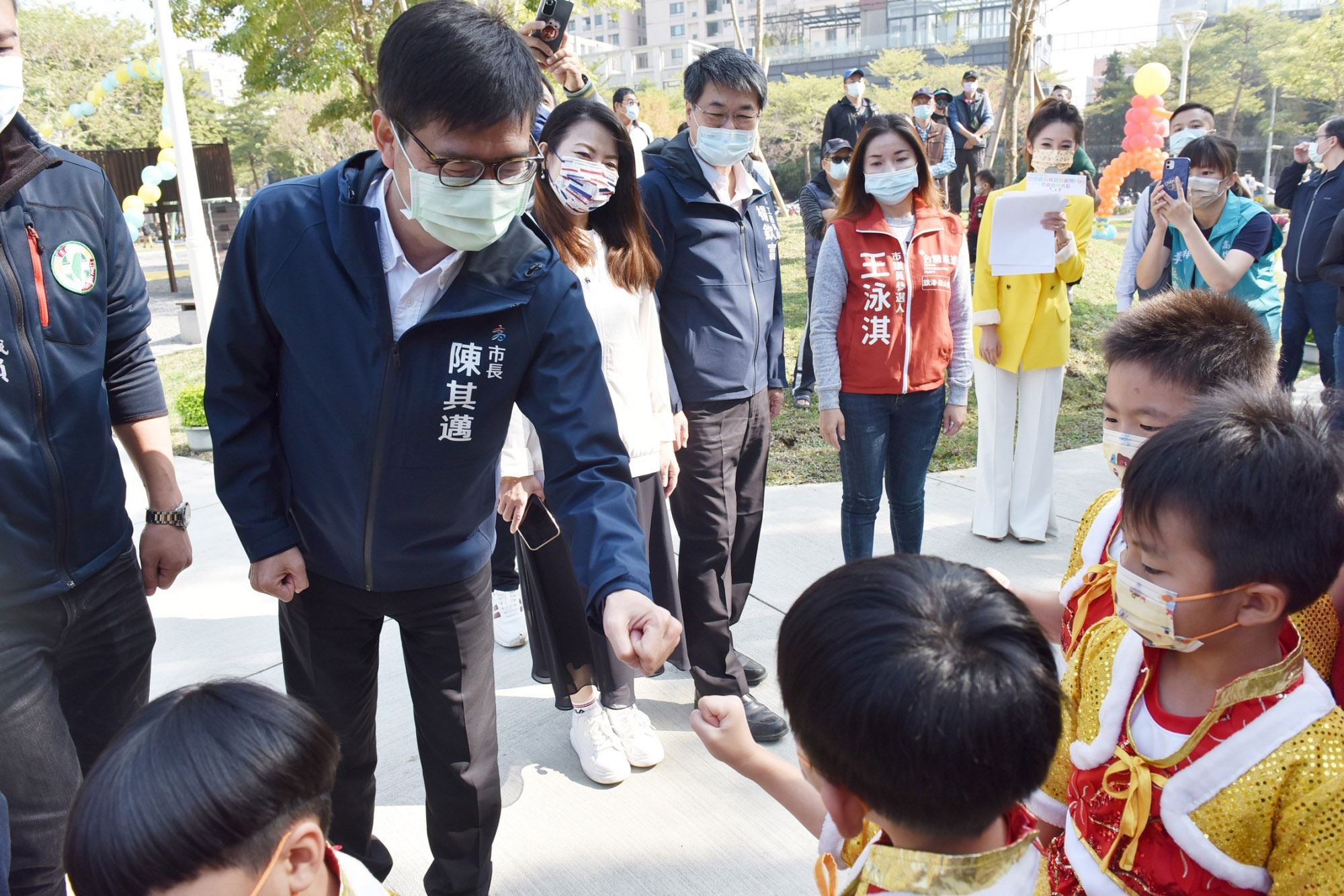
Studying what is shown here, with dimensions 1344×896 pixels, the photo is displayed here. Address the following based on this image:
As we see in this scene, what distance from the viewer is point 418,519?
6.20 ft

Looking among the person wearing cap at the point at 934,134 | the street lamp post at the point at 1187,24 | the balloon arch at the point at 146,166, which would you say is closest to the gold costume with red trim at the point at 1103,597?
the person wearing cap at the point at 934,134

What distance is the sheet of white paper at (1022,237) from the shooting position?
4.01m

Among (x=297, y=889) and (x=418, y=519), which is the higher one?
(x=418, y=519)

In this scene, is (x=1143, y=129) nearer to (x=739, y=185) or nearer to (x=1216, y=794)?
(x=739, y=185)

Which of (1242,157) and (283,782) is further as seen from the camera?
(1242,157)

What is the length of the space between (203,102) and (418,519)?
124 ft

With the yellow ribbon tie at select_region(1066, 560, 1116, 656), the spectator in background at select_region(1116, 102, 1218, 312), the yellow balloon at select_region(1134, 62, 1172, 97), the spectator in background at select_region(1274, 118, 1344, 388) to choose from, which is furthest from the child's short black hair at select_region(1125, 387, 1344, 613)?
the yellow balloon at select_region(1134, 62, 1172, 97)

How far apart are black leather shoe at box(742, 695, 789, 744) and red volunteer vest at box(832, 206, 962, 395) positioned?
3.73 feet

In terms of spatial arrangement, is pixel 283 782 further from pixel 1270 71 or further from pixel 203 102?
pixel 1270 71

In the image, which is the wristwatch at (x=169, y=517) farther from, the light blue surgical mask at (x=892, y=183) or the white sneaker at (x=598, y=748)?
the light blue surgical mask at (x=892, y=183)

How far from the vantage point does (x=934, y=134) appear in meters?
11.2

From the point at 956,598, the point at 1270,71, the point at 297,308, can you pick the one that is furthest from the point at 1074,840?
the point at 1270,71

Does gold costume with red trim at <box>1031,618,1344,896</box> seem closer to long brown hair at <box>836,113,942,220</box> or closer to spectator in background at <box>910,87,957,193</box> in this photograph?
long brown hair at <box>836,113,942,220</box>

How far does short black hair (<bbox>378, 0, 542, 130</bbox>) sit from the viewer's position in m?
1.66
